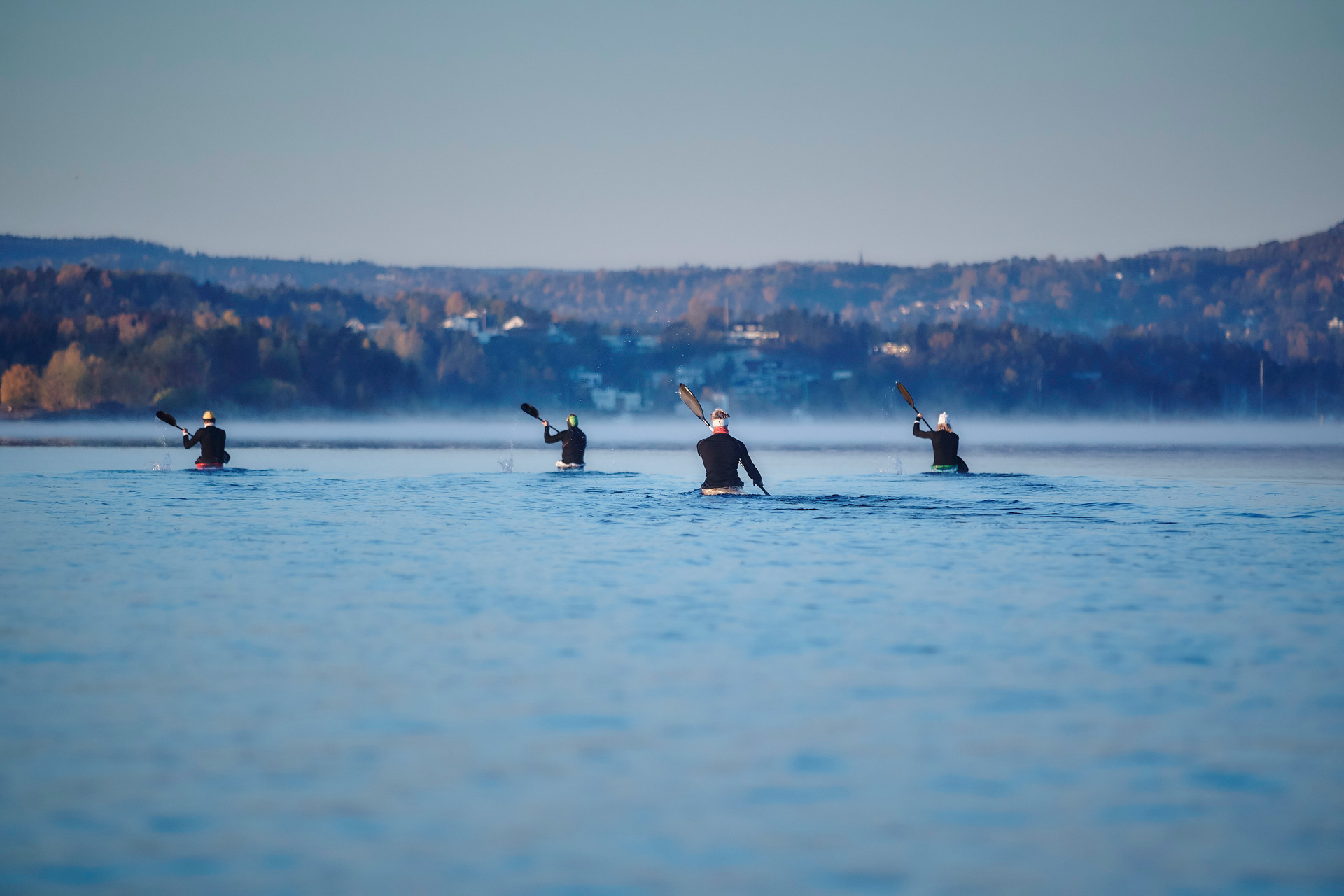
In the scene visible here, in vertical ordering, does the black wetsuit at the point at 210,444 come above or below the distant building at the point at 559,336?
below

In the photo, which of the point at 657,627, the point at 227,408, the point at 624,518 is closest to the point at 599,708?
the point at 657,627

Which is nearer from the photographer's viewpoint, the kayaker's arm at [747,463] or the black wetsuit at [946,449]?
the kayaker's arm at [747,463]

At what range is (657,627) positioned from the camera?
1117 centimetres

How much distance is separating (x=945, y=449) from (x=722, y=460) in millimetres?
9737

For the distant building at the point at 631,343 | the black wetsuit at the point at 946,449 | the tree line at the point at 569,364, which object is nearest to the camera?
the black wetsuit at the point at 946,449

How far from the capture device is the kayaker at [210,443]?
31828mm

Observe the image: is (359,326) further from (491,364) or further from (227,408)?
(227,408)

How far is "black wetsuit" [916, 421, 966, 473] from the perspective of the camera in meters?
30.3

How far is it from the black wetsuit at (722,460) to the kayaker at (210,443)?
1372 cm

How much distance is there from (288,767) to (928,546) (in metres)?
11.8

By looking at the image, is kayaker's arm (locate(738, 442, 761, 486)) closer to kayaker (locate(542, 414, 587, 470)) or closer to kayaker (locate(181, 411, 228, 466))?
kayaker (locate(542, 414, 587, 470))

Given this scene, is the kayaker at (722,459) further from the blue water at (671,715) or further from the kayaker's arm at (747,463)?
the blue water at (671,715)

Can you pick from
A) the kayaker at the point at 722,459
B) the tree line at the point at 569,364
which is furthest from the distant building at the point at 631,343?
the kayaker at the point at 722,459

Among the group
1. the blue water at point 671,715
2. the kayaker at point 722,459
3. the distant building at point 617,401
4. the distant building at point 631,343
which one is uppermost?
the distant building at point 631,343
